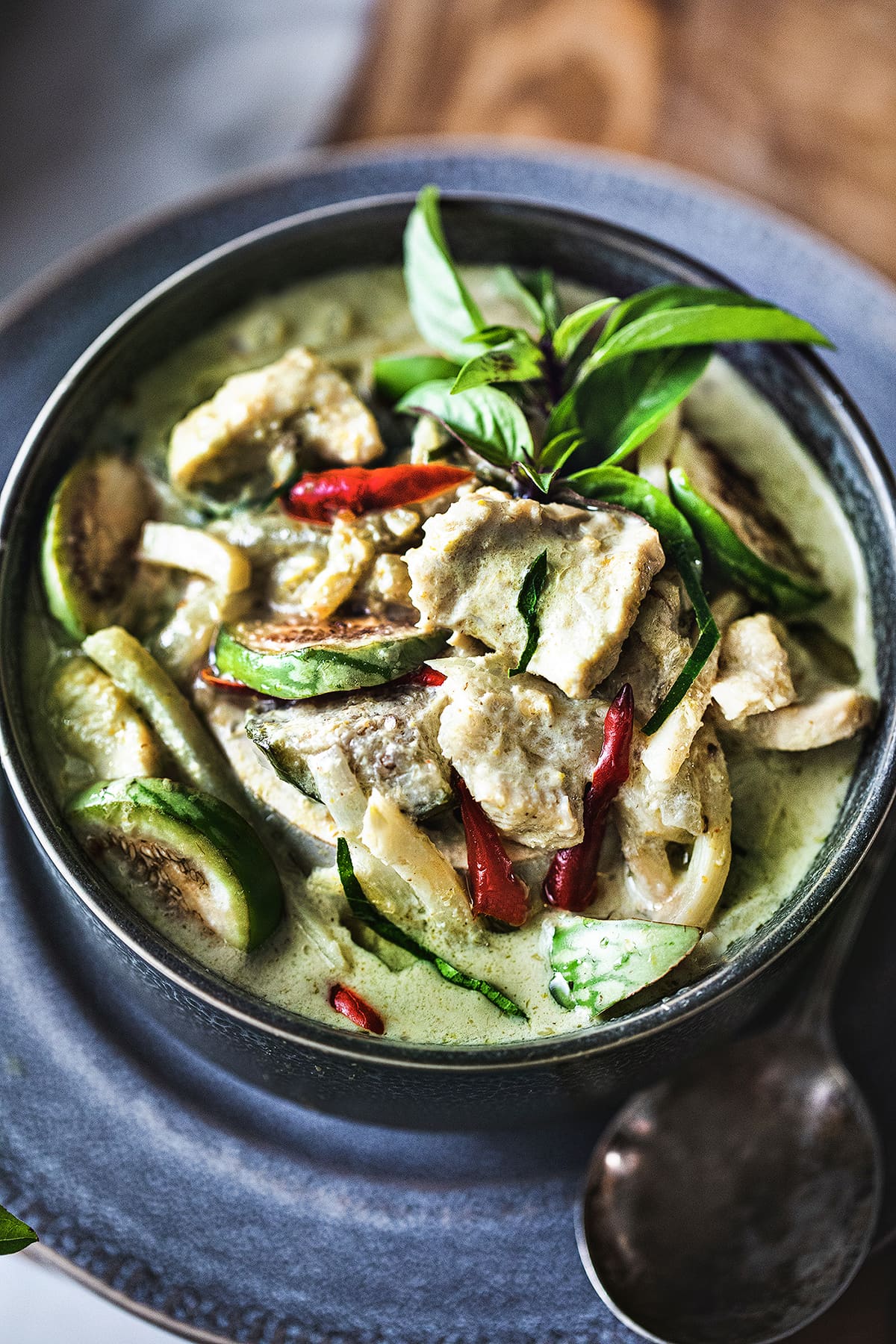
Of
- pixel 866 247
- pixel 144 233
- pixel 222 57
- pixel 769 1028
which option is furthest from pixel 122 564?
pixel 222 57

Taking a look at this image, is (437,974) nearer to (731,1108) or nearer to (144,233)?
(731,1108)

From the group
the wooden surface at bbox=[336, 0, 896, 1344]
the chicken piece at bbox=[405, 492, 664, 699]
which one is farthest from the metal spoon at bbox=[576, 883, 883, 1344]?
the wooden surface at bbox=[336, 0, 896, 1344]

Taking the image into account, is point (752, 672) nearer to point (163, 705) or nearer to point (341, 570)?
point (341, 570)

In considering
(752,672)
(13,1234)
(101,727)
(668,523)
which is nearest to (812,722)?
(752,672)

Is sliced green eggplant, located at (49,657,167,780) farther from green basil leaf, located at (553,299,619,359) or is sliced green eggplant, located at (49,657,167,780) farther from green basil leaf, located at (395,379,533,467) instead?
green basil leaf, located at (553,299,619,359)

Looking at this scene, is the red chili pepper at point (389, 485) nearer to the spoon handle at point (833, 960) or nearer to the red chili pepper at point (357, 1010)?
the red chili pepper at point (357, 1010)

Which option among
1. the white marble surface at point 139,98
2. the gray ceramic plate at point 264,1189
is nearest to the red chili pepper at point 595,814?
the gray ceramic plate at point 264,1189
